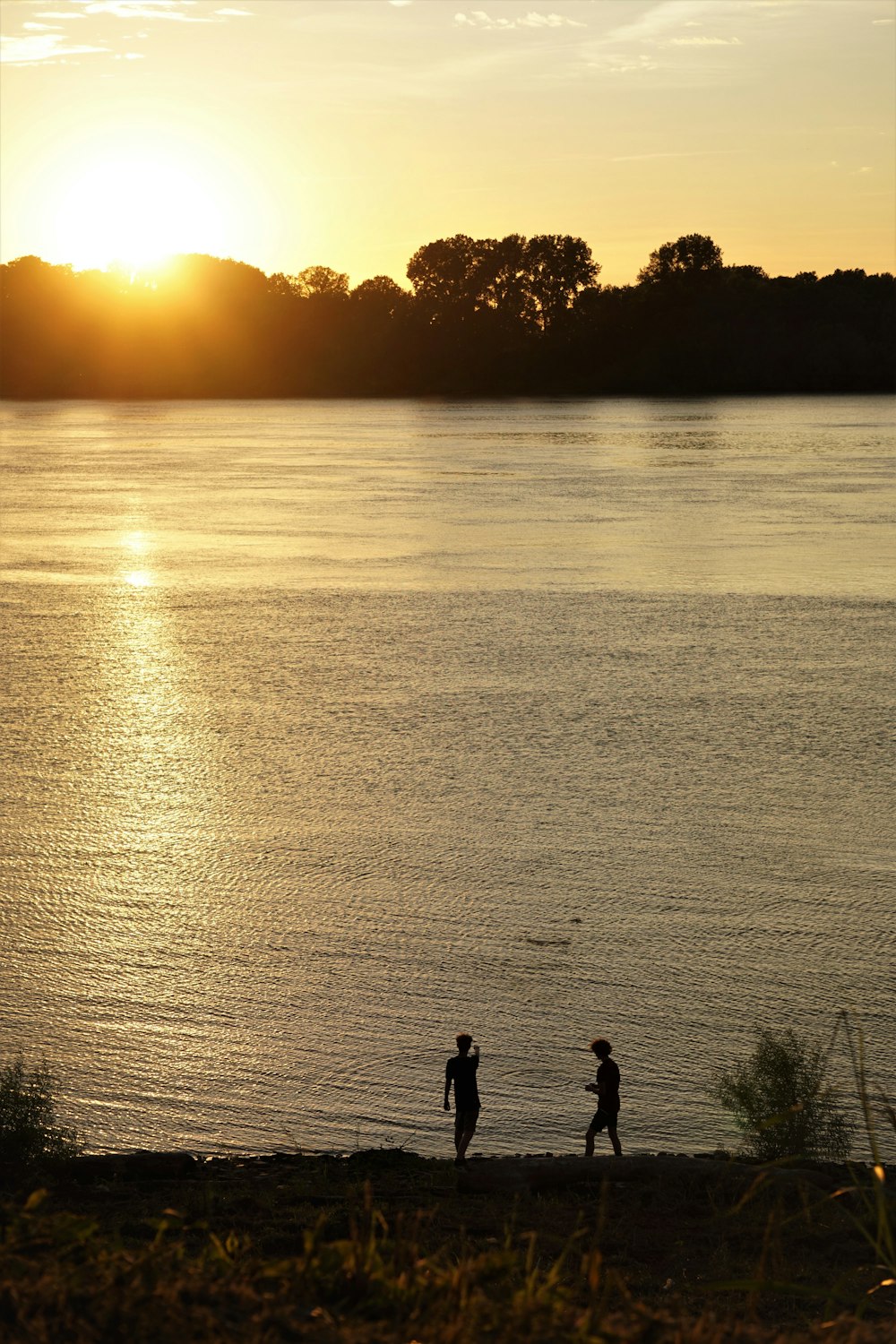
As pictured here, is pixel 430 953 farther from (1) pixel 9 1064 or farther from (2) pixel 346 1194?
(2) pixel 346 1194

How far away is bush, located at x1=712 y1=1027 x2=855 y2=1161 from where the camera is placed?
446 inches

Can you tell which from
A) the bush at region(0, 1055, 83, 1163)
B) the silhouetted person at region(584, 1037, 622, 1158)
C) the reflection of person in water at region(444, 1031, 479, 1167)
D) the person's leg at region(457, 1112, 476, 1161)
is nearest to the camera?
the bush at region(0, 1055, 83, 1163)

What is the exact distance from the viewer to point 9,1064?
13586 millimetres

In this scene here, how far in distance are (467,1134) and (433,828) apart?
8.91m

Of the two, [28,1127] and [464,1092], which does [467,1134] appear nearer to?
[464,1092]

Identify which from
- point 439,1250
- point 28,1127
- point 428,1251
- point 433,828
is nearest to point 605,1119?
point 428,1251

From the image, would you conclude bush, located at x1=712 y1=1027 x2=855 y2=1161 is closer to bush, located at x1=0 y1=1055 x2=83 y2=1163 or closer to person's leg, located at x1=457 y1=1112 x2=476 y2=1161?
person's leg, located at x1=457 y1=1112 x2=476 y2=1161

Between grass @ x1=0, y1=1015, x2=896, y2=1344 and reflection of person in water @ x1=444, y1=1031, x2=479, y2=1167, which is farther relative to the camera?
reflection of person in water @ x1=444, y1=1031, x2=479, y2=1167

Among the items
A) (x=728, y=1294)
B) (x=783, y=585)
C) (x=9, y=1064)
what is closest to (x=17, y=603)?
(x=783, y=585)

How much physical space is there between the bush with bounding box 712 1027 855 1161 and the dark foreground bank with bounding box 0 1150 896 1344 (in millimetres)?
497

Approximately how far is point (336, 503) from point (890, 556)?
25714mm

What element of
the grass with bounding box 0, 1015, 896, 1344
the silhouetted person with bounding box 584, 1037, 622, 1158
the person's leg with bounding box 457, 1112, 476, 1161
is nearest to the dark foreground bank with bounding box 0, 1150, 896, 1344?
the grass with bounding box 0, 1015, 896, 1344

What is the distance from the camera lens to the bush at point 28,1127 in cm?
1039

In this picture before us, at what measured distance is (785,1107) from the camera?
1152 centimetres
